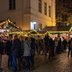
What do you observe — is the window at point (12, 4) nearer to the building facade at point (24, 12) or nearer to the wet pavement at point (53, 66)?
the building facade at point (24, 12)

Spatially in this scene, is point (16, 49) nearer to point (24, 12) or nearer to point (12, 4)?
point (24, 12)

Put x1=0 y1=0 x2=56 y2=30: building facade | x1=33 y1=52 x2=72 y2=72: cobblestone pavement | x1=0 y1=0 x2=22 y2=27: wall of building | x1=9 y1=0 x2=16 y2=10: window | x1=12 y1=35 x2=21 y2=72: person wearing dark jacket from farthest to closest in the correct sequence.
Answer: x1=9 y1=0 x2=16 y2=10: window → x1=0 y1=0 x2=22 y2=27: wall of building → x1=0 y1=0 x2=56 y2=30: building facade → x1=33 y1=52 x2=72 y2=72: cobblestone pavement → x1=12 y1=35 x2=21 y2=72: person wearing dark jacket

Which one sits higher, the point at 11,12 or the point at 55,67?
the point at 11,12

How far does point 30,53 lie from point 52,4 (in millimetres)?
39040

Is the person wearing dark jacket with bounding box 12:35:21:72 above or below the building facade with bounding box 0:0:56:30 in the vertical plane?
below

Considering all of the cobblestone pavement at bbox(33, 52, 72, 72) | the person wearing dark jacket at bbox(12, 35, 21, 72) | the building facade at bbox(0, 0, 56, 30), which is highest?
the building facade at bbox(0, 0, 56, 30)

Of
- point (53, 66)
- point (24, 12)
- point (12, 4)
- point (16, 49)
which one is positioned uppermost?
point (12, 4)

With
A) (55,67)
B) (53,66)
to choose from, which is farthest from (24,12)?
(55,67)

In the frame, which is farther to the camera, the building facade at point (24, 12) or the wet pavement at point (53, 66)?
the building facade at point (24, 12)

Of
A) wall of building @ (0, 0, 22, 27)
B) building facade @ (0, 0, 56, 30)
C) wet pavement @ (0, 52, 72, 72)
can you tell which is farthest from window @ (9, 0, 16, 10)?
wet pavement @ (0, 52, 72, 72)

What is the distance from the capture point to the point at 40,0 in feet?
164

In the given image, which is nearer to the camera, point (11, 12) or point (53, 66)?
point (53, 66)

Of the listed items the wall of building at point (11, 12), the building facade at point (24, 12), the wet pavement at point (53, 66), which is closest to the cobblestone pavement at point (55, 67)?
the wet pavement at point (53, 66)

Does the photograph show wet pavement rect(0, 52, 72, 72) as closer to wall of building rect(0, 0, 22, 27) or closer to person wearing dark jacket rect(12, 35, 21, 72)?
person wearing dark jacket rect(12, 35, 21, 72)
